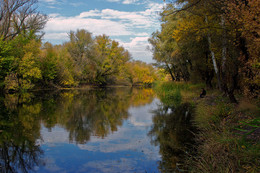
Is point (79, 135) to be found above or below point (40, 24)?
below

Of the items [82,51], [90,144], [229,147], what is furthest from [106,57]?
[229,147]

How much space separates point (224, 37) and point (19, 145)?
12.2 meters

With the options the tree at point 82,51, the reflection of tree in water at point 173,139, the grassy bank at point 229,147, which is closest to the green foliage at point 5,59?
the tree at point 82,51

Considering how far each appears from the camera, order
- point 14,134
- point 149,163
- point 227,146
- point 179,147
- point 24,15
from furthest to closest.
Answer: point 24,15, point 14,134, point 179,147, point 149,163, point 227,146

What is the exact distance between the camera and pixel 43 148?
7.92 meters

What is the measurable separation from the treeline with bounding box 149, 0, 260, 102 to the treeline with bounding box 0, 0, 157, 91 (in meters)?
22.7

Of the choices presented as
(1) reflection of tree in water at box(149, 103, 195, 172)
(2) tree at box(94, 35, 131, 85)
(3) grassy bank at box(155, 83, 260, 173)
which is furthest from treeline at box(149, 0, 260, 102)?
(2) tree at box(94, 35, 131, 85)

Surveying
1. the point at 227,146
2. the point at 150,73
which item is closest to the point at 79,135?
the point at 227,146

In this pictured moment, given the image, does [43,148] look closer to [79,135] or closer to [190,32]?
[79,135]

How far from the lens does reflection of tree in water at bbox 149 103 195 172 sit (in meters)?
6.51

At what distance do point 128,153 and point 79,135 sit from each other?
3.15 metres

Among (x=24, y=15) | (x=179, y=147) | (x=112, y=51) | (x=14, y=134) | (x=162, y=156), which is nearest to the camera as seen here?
(x=162, y=156)

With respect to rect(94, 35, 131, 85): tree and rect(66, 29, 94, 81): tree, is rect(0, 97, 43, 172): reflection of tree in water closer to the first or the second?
rect(66, 29, 94, 81): tree

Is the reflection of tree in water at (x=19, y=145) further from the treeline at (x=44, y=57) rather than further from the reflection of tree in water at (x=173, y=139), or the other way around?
the treeline at (x=44, y=57)
